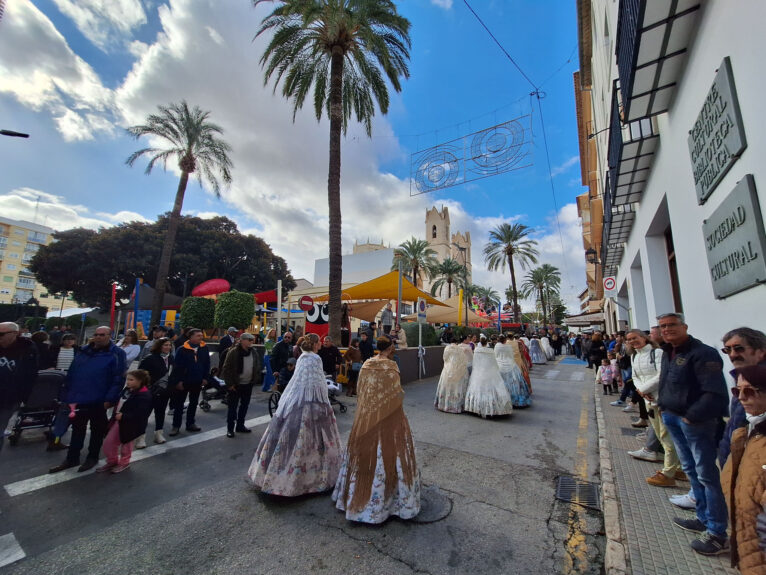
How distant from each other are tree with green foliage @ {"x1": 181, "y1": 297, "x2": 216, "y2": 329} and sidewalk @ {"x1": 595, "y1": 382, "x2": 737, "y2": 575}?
1868 cm

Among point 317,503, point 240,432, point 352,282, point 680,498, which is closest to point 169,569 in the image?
point 317,503

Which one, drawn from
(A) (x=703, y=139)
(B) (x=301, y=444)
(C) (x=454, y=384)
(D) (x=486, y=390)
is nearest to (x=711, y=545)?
(B) (x=301, y=444)

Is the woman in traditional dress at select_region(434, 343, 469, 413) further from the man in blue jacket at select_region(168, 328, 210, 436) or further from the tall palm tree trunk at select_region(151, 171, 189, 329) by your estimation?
the tall palm tree trunk at select_region(151, 171, 189, 329)

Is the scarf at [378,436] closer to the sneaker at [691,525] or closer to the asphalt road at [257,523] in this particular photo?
the asphalt road at [257,523]

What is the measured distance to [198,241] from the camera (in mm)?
34625

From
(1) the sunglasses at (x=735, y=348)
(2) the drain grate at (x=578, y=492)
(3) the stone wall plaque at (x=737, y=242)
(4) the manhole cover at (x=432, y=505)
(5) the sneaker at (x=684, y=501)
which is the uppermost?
(3) the stone wall plaque at (x=737, y=242)

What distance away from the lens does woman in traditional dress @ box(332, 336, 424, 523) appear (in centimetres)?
317

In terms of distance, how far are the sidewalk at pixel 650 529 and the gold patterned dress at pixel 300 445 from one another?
2.80m

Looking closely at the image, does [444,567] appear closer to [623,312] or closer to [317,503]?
[317,503]

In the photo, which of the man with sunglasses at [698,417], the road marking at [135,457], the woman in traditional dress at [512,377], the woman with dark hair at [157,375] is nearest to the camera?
the man with sunglasses at [698,417]

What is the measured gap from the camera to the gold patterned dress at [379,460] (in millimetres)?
3168

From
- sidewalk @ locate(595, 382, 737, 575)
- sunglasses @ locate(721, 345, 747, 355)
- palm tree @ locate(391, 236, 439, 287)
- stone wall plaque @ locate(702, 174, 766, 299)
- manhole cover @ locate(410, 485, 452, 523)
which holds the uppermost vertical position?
palm tree @ locate(391, 236, 439, 287)

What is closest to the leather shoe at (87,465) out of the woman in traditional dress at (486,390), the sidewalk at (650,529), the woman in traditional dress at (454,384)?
the sidewalk at (650,529)

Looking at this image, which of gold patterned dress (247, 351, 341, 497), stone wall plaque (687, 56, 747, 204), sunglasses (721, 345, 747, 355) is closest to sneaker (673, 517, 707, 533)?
sunglasses (721, 345, 747, 355)
